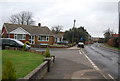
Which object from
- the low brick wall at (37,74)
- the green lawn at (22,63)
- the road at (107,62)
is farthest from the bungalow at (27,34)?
the low brick wall at (37,74)

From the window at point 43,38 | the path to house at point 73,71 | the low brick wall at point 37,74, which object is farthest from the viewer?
the window at point 43,38

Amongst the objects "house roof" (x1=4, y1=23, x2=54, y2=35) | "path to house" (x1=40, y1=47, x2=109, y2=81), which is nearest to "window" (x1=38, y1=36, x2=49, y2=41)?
"house roof" (x1=4, y1=23, x2=54, y2=35)

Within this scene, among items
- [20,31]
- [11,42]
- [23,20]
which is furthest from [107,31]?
[11,42]

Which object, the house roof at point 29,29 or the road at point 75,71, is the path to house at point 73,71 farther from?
the house roof at point 29,29

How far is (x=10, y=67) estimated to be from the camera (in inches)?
191

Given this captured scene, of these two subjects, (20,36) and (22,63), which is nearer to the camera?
(22,63)

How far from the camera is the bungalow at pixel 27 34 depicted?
39000 mm

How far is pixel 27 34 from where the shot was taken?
40281mm

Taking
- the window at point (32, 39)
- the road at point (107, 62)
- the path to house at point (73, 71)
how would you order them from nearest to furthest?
the path to house at point (73, 71)
the road at point (107, 62)
the window at point (32, 39)

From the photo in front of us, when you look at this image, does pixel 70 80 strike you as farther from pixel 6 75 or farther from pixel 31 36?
pixel 31 36

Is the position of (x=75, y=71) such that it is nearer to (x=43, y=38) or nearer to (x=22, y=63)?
(x=22, y=63)

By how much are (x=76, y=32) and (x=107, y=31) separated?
31807 millimetres

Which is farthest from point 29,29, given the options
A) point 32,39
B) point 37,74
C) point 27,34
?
point 37,74

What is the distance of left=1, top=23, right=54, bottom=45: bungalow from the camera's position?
39000mm
